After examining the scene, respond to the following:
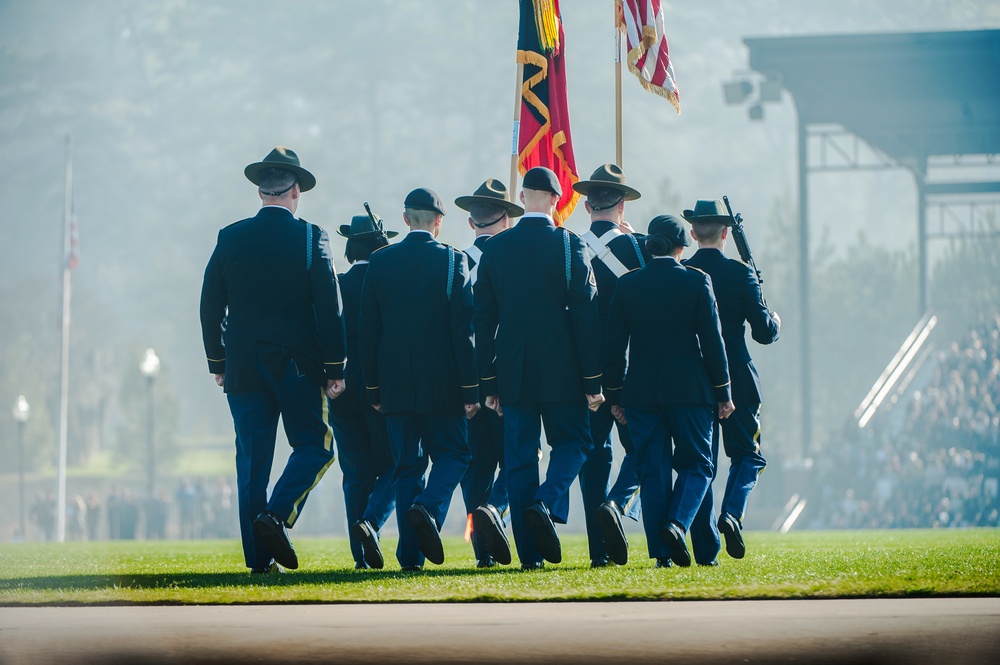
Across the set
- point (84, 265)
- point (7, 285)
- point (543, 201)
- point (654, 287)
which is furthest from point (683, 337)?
point (84, 265)

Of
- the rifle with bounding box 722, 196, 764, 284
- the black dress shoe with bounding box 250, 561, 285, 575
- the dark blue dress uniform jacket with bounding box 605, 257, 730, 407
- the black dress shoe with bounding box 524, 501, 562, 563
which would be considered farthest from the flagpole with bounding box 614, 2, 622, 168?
the black dress shoe with bounding box 250, 561, 285, 575

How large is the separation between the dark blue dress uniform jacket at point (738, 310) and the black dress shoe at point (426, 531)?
1.95 meters

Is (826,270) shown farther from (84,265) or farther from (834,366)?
(84,265)

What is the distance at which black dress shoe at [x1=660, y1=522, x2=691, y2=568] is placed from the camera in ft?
24.8

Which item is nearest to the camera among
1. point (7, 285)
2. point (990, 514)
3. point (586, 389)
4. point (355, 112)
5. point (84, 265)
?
point (586, 389)

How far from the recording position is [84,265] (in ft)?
461

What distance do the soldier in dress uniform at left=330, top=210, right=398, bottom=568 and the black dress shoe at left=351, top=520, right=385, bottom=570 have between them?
441 mm

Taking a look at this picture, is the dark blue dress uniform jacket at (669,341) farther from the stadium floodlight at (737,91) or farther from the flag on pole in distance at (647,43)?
the stadium floodlight at (737,91)

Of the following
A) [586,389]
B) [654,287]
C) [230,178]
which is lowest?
[586,389]

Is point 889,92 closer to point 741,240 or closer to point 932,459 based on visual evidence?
point 932,459

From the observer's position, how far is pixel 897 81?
31.0m

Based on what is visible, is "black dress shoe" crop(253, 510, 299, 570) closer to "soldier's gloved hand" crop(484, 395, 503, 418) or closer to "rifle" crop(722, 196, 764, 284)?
"soldier's gloved hand" crop(484, 395, 503, 418)

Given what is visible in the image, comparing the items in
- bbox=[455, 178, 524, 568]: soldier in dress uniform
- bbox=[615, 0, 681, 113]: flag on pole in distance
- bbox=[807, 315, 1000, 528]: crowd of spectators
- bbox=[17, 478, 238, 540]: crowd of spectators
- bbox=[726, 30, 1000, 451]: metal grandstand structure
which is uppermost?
bbox=[726, 30, 1000, 451]: metal grandstand structure

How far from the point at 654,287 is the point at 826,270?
91.2 m
